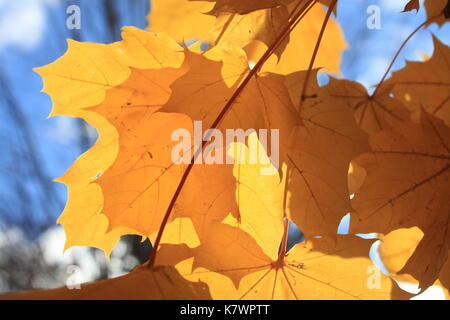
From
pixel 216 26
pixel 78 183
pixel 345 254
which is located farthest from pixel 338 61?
pixel 78 183

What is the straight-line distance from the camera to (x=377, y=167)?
2.09 feet

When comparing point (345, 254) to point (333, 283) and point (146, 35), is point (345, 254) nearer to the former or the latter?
point (333, 283)

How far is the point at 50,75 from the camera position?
0.66 meters

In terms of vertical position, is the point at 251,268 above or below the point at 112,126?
below

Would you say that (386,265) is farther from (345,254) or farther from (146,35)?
(146,35)

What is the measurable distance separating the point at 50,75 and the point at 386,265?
27.1 inches

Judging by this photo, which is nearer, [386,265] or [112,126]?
→ [112,126]

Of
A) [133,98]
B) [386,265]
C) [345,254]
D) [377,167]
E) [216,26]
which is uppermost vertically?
[216,26]

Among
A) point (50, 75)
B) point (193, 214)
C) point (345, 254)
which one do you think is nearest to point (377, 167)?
point (345, 254)

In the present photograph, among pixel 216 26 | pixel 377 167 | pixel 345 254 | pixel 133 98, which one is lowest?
pixel 345 254
